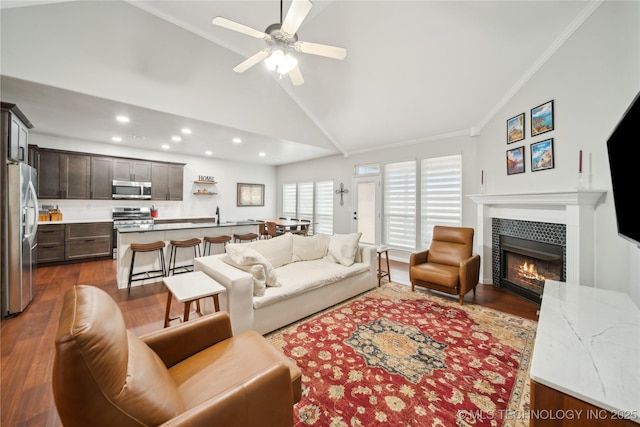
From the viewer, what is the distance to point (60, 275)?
4164 millimetres

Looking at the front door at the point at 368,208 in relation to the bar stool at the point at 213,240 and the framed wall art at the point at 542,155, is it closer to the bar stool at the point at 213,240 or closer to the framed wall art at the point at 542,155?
the framed wall art at the point at 542,155

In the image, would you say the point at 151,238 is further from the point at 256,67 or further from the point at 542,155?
the point at 542,155

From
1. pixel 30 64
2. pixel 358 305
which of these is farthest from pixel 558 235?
Answer: pixel 30 64

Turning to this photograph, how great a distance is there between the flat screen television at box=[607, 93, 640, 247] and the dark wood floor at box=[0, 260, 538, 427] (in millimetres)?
1685

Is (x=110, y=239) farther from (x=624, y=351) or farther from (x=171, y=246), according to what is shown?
(x=624, y=351)

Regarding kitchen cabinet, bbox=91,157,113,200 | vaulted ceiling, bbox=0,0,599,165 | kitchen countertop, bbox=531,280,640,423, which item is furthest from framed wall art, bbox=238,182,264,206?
kitchen countertop, bbox=531,280,640,423

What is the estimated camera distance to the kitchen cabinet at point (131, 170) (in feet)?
18.4

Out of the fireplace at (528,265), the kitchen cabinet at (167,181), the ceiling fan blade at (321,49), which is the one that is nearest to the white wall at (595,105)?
the fireplace at (528,265)

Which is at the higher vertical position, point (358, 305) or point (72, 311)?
point (72, 311)

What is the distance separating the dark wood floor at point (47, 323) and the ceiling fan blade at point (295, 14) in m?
3.06

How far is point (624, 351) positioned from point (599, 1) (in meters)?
2.90

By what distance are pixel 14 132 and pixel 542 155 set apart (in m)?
6.09

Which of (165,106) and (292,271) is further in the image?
(165,106)

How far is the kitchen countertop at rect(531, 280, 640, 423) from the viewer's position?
0.89m
